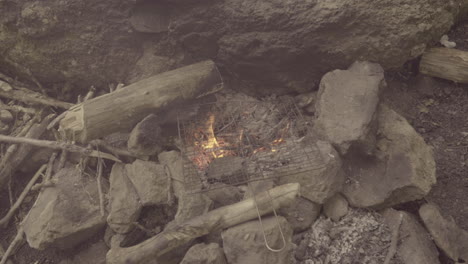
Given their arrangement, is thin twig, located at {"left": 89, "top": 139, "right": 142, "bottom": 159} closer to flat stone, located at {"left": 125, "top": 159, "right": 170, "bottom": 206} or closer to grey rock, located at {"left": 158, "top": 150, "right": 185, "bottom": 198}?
flat stone, located at {"left": 125, "top": 159, "right": 170, "bottom": 206}

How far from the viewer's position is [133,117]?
3.98 meters

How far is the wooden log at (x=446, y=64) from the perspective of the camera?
4.18 meters

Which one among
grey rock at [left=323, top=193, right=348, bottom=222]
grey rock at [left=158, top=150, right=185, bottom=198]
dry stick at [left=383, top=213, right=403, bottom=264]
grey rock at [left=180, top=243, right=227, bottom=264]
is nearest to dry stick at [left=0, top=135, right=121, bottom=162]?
grey rock at [left=158, top=150, right=185, bottom=198]

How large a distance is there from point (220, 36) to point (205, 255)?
2704mm

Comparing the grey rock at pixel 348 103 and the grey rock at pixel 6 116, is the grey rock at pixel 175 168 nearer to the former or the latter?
the grey rock at pixel 348 103

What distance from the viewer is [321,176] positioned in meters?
3.48

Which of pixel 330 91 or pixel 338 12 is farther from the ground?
pixel 338 12

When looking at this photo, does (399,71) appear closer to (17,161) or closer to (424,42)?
(424,42)

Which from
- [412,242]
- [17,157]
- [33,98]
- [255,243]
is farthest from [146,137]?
[412,242]

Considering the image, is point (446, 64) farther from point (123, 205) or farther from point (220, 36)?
point (123, 205)

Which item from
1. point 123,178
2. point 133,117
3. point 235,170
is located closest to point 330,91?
point 235,170

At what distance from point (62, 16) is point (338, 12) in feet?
11.2

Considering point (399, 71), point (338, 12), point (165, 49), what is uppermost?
point (338, 12)

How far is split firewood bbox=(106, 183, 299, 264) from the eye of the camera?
125 inches
